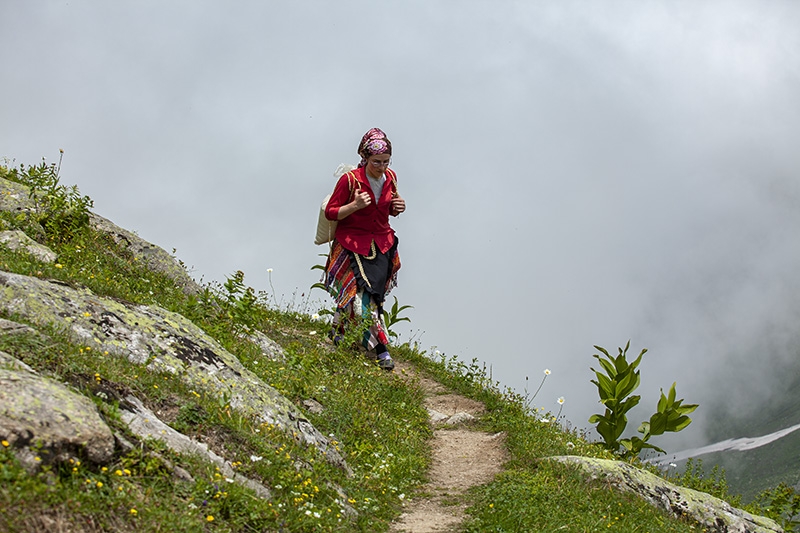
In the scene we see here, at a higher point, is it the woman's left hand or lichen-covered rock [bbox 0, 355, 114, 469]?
the woman's left hand

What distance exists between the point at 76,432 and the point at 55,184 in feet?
23.6

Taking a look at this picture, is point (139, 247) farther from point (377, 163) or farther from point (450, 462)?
point (450, 462)

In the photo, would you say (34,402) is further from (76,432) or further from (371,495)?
(371,495)

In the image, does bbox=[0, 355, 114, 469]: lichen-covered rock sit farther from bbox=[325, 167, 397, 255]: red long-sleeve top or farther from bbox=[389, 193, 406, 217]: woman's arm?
bbox=[389, 193, 406, 217]: woman's arm

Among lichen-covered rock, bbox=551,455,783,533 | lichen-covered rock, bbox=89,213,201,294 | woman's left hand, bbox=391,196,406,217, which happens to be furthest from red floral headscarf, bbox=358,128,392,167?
lichen-covered rock, bbox=551,455,783,533

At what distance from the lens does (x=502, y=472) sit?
7.98 m

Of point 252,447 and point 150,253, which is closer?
point 252,447

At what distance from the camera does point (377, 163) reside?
1091 centimetres

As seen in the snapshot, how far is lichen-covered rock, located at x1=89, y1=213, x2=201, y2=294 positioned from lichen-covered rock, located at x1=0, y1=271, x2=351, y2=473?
4050mm

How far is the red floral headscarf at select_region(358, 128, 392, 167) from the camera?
35.6 ft

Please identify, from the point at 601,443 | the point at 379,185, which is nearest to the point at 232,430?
the point at 379,185

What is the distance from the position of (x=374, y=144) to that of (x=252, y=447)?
234 inches

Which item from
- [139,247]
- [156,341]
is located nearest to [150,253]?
[139,247]

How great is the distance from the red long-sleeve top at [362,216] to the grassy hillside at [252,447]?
58.9 inches
